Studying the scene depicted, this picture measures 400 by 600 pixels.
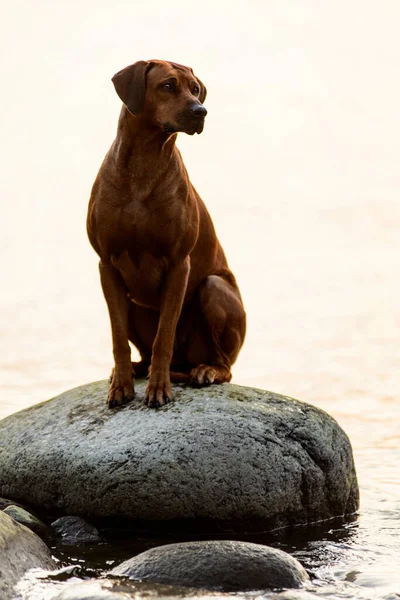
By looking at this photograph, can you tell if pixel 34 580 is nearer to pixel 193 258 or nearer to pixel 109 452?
pixel 109 452

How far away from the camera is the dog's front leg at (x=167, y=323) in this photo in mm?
8484

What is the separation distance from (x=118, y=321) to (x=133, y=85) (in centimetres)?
188

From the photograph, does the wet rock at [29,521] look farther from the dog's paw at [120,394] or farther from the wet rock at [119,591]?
the wet rock at [119,591]

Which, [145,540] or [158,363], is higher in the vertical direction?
[158,363]

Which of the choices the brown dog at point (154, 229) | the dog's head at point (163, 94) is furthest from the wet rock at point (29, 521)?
the dog's head at point (163, 94)

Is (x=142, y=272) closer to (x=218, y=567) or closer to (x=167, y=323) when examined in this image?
(x=167, y=323)

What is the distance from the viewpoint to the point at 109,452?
8.66m

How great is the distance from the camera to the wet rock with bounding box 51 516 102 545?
8430mm

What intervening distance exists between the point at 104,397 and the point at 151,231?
1.73 m

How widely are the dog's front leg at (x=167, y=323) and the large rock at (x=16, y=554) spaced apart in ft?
5.01

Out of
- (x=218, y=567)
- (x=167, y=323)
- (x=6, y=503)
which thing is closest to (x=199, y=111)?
(x=167, y=323)

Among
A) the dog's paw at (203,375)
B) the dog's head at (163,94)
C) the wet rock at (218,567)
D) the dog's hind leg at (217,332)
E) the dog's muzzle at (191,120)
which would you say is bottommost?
the wet rock at (218,567)

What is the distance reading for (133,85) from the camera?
26.3 feet

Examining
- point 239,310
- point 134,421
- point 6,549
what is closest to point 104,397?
point 134,421
